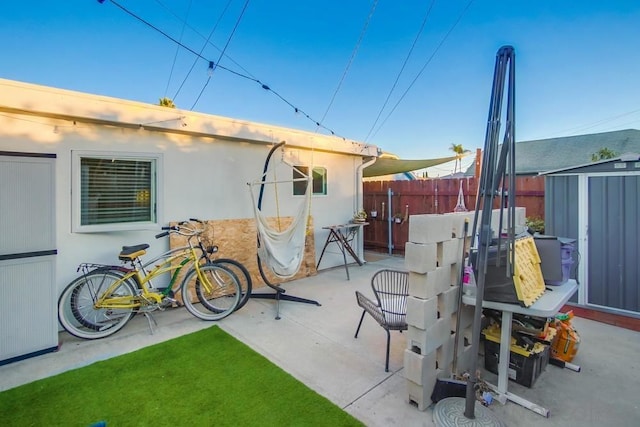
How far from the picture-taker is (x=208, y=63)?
5293 millimetres

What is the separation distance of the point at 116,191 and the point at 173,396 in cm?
261

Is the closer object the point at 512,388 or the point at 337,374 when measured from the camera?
the point at 512,388

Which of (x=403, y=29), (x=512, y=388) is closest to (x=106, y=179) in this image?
(x=512, y=388)

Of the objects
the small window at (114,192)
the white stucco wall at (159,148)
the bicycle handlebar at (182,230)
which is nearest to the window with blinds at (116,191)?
the small window at (114,192)

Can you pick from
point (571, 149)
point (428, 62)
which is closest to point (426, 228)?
point (428, 62)

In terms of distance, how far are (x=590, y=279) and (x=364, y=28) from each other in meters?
5.12

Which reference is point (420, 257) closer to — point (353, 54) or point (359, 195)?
point (359, 195)

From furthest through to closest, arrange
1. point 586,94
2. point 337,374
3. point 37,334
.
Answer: point 586,94 → point 37,334 → point 337,374

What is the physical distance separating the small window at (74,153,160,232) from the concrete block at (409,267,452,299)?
11.1 ft

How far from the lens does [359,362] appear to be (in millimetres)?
2783

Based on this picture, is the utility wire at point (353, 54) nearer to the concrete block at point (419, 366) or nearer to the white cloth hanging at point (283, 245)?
the white cloth hanging at point (283, 245)

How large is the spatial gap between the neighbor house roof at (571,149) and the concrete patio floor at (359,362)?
14182mm

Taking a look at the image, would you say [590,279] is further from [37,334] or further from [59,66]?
[59,66]

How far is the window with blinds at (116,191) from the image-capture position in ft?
11.9
